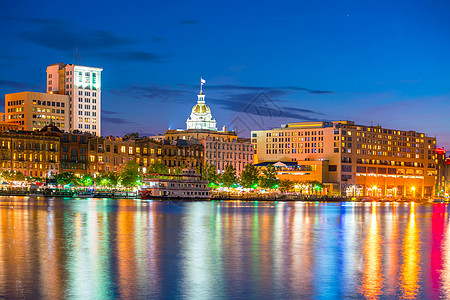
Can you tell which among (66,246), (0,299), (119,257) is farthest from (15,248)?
(0,299)

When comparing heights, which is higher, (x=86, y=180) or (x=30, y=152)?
(x=30, y=152)

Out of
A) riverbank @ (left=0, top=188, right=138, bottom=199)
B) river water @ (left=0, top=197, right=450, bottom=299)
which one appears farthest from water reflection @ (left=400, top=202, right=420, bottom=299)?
riverbank @ (left=0, top=188, right=138, bottom=199)

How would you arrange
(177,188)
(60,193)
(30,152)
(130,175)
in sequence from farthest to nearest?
(30,152) < (130,175) < (60,193) < (177,188)

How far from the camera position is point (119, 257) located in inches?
1741

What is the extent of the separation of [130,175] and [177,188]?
22.7 m

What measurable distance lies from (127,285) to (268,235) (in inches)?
1226

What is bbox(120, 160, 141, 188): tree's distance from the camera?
186500mm

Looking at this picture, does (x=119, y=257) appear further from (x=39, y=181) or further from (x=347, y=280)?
(x=39, y=181)

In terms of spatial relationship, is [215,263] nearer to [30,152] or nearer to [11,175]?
[11,175]

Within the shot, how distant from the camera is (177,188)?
558 ft

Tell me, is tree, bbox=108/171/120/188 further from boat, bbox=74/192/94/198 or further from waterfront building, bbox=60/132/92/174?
boat, bbox=74/192/94/198

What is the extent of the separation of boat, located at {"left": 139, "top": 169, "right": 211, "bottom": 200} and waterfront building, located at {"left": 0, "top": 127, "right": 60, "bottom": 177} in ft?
106

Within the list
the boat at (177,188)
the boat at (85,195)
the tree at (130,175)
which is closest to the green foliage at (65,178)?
the boat at (85,195)

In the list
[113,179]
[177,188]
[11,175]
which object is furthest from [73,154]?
[177,188]
